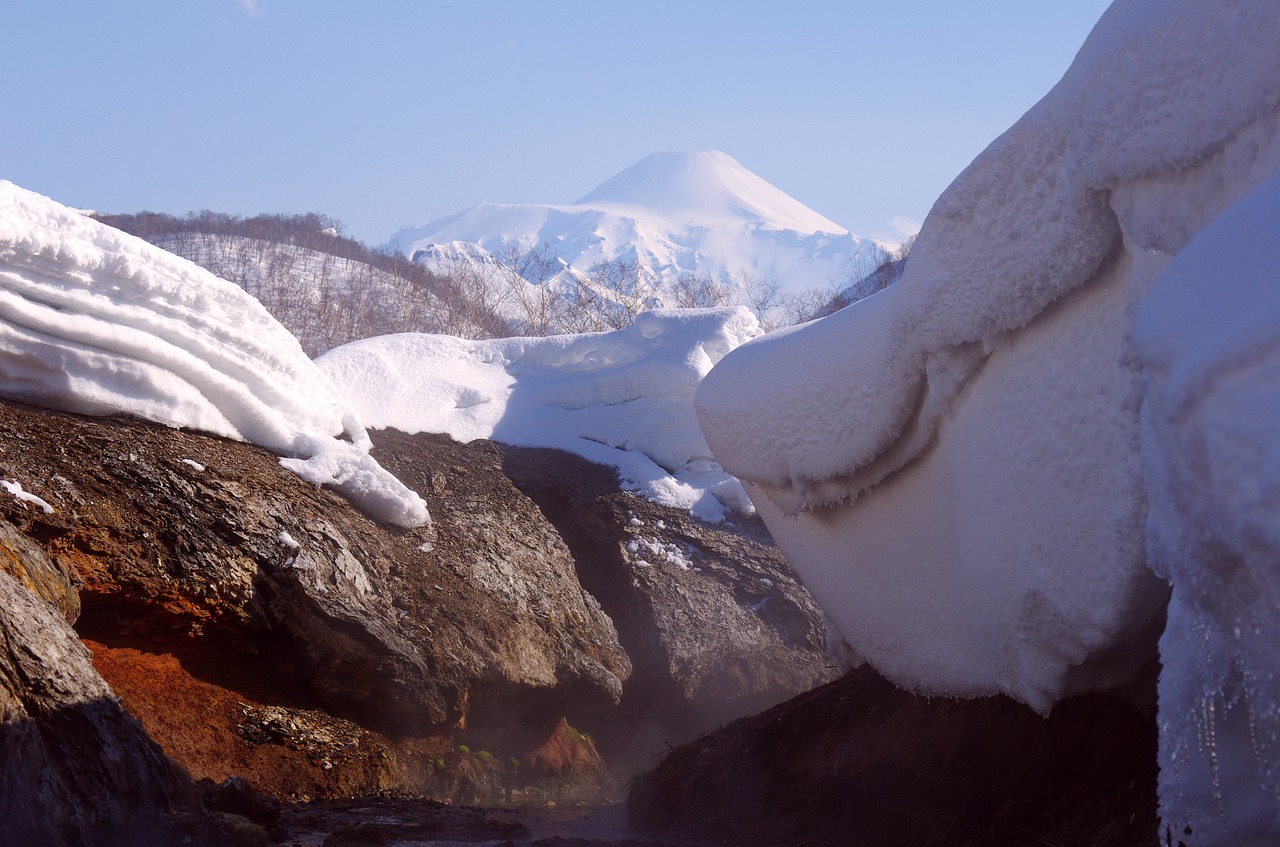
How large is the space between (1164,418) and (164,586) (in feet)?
13.9

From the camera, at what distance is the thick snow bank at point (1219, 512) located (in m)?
1.46

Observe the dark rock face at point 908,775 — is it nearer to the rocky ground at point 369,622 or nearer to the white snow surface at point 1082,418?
the white snow surface at point 1082,418

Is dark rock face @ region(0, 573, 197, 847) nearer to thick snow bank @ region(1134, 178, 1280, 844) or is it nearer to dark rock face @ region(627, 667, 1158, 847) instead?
dark rock face @ region(627, 667, 1158, 847)

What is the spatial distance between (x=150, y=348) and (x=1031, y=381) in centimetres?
415

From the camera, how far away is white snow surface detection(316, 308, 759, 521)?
7676 mm

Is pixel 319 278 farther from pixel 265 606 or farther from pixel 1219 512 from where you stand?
pixel 1219 512

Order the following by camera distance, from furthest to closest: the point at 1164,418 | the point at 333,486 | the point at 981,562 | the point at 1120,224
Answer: the point at 333,486, the point at 981,562, the point at 1120,224, the point at 1164,418

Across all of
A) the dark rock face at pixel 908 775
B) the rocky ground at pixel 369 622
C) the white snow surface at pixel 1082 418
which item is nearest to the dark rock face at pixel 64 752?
the rocky ground at pixel 369 622

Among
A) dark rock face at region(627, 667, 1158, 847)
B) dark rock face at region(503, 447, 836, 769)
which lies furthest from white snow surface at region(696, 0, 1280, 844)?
dark rock face at region(503, 447, 836, 769)

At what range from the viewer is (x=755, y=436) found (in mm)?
3955

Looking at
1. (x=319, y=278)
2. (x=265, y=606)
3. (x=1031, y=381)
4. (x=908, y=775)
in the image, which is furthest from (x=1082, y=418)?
(x=319, y=278)

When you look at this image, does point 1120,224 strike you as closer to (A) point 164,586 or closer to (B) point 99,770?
(B) point 99,770

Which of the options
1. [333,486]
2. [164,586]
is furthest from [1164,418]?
[333,486]

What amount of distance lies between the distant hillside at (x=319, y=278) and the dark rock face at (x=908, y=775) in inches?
793
